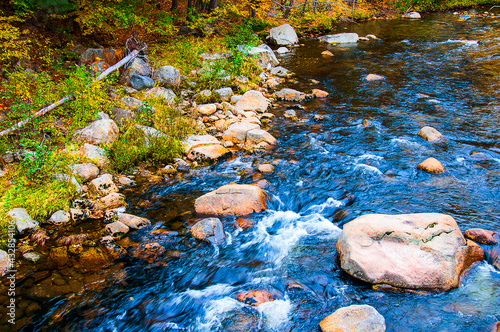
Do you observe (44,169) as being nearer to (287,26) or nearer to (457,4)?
(287,26)

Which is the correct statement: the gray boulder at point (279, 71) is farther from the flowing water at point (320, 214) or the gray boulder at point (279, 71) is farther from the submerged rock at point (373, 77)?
the submerged rock at point (373, 77)

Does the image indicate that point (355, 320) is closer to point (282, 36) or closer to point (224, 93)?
point (224, 93)

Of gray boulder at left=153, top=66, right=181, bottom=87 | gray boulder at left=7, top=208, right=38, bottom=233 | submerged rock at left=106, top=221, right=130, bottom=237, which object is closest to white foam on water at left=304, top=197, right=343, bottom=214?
submerged rock at left=106, top=221, right=130, bottom=237

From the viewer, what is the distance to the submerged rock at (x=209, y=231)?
4.58 m

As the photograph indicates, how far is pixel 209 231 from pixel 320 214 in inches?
75.4

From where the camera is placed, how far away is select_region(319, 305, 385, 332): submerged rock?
2.92m

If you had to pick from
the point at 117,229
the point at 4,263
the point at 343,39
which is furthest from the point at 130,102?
the point at 343,39

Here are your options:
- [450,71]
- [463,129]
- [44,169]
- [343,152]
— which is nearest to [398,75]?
[450,71]

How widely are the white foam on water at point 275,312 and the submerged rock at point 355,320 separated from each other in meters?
0.44

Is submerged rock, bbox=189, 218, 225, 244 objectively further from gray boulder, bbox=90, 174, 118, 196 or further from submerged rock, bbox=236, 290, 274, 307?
gray boulder, bbox=90, 174, 118, 196

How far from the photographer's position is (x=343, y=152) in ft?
22.3

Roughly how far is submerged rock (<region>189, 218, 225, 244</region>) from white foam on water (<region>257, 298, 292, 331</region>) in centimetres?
136

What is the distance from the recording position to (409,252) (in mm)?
3584

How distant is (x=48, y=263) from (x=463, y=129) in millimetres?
8888
